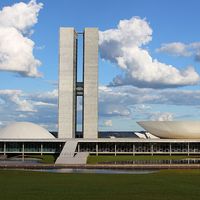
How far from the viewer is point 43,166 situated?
45625 millimetres

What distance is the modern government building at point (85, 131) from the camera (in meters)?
72.2

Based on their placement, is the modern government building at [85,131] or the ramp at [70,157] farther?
the modern government building at [85,131]

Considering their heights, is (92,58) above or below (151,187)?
above

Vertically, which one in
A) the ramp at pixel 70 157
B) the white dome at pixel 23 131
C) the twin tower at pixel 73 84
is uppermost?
the twin tower at pixel 73 84

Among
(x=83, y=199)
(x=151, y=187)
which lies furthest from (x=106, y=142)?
(x=83, y=199)

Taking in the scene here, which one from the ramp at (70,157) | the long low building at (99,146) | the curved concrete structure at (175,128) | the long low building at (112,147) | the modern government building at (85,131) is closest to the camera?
the ramp at (70,157)

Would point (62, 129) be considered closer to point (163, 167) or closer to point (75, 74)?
point (75, 74)

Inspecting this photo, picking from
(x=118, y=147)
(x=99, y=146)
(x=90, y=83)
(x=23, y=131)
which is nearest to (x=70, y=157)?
(x=99, y=146)

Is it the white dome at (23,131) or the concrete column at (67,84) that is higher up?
the concrete column at (67,84)

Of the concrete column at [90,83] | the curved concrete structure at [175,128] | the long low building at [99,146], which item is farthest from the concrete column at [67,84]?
the curved concrete structure at [175,128]

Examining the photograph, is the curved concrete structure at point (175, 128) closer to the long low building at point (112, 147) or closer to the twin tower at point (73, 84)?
the long low building at point (112, 147)

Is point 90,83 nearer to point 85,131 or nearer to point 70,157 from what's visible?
point 85,131

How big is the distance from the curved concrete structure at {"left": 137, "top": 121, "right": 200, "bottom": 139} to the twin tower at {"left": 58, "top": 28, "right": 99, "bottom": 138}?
9.48 m

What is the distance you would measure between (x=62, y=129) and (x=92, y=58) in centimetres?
1215
